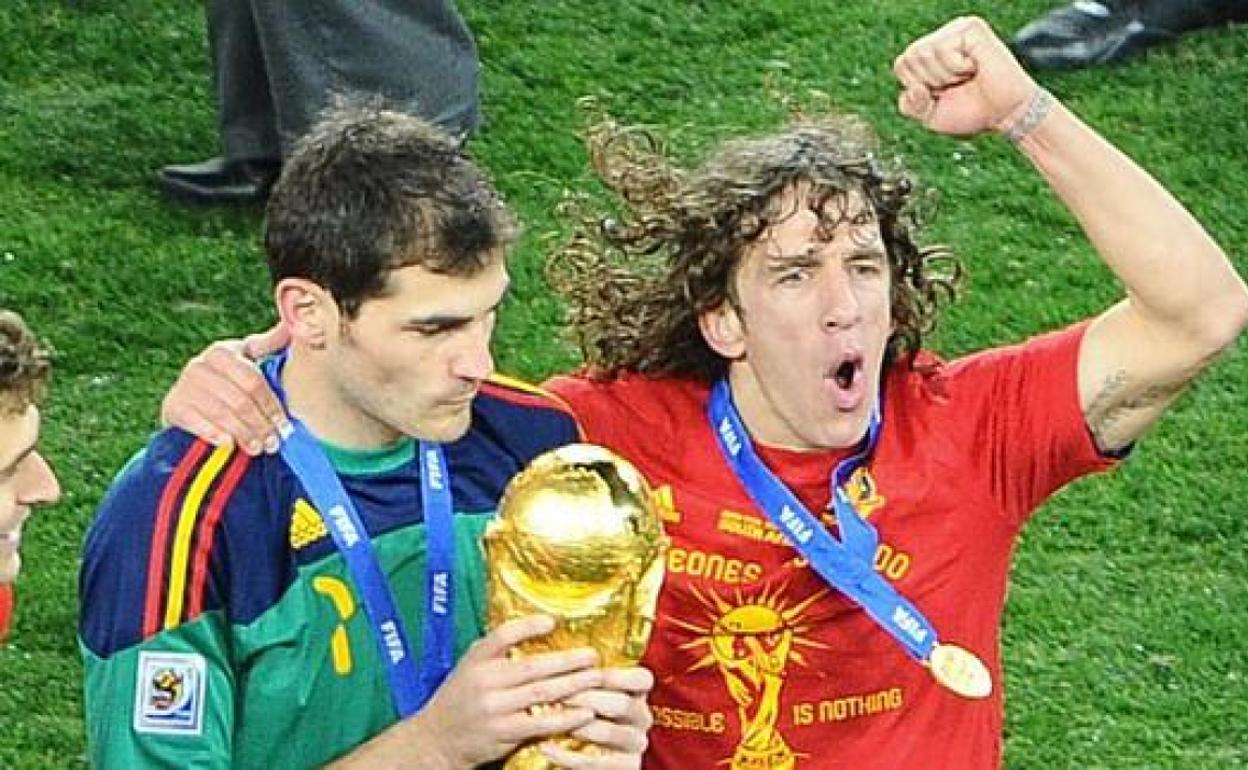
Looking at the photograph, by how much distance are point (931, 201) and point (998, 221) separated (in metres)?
3.23

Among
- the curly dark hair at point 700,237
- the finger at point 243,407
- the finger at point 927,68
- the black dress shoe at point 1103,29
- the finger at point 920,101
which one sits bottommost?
Result: the finger at point 243,407

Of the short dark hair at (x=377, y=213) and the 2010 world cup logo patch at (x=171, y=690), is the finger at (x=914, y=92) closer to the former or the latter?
the short dark hair at (x=377, y=213)

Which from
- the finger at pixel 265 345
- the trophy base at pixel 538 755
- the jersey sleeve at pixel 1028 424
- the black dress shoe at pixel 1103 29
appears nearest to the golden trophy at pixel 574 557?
the trophy base at pixel 538 755

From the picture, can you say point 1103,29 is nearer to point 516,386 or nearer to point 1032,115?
point 1032,115

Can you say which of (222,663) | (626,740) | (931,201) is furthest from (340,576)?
(931,201)

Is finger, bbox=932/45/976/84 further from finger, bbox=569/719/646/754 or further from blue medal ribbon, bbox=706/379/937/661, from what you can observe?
finger, bbox=569/719/646/754

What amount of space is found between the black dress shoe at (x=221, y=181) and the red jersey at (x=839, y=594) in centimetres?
393

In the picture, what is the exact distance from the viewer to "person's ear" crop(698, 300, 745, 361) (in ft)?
14.5

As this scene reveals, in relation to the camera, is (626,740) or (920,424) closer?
(626,740)

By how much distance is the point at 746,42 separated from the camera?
911 centimetres

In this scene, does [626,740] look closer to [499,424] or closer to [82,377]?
[499,424]

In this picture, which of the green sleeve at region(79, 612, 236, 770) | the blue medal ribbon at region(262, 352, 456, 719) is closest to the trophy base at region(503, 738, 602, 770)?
the blue medal ribbon at region(262, 352, 456, 719)

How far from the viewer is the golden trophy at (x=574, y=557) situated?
3.71 meters

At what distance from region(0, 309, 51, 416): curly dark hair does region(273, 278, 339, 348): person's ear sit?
1.03ft
